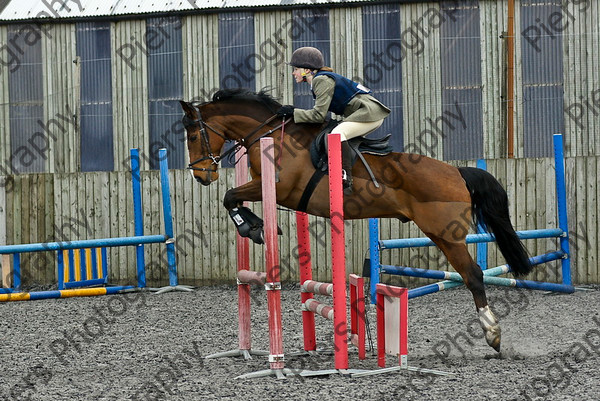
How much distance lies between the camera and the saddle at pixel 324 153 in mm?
6566

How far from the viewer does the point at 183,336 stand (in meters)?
8.12

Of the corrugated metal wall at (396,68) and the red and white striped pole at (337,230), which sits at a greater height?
the corrugated metal wall at (396,68)

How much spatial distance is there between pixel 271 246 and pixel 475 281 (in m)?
1.79

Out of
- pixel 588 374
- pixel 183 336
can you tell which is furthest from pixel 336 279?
pixel 183 336

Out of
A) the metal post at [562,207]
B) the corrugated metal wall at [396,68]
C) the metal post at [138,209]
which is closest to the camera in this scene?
the metal post at [562,207]

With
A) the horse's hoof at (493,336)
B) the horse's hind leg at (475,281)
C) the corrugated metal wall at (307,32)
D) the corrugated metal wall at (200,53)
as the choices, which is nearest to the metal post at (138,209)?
the corrugated metal wall at (200,53)

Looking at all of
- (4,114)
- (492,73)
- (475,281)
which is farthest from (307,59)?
(4,114)

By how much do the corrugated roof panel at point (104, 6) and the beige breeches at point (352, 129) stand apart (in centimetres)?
900

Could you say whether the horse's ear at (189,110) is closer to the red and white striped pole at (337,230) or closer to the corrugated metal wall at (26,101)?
the red and white striped pole at (337,230)

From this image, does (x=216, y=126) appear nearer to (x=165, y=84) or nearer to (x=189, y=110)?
(x=189, y=110)

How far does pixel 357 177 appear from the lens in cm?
666

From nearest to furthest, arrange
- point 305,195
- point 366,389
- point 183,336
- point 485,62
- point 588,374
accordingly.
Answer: point 366,389 < point 588,374 < point 305,195 < point 183,336 < point 485,62

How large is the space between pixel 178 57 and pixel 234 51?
1053 mm

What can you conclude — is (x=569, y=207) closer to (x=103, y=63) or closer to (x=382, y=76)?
(x=382, y=76)
